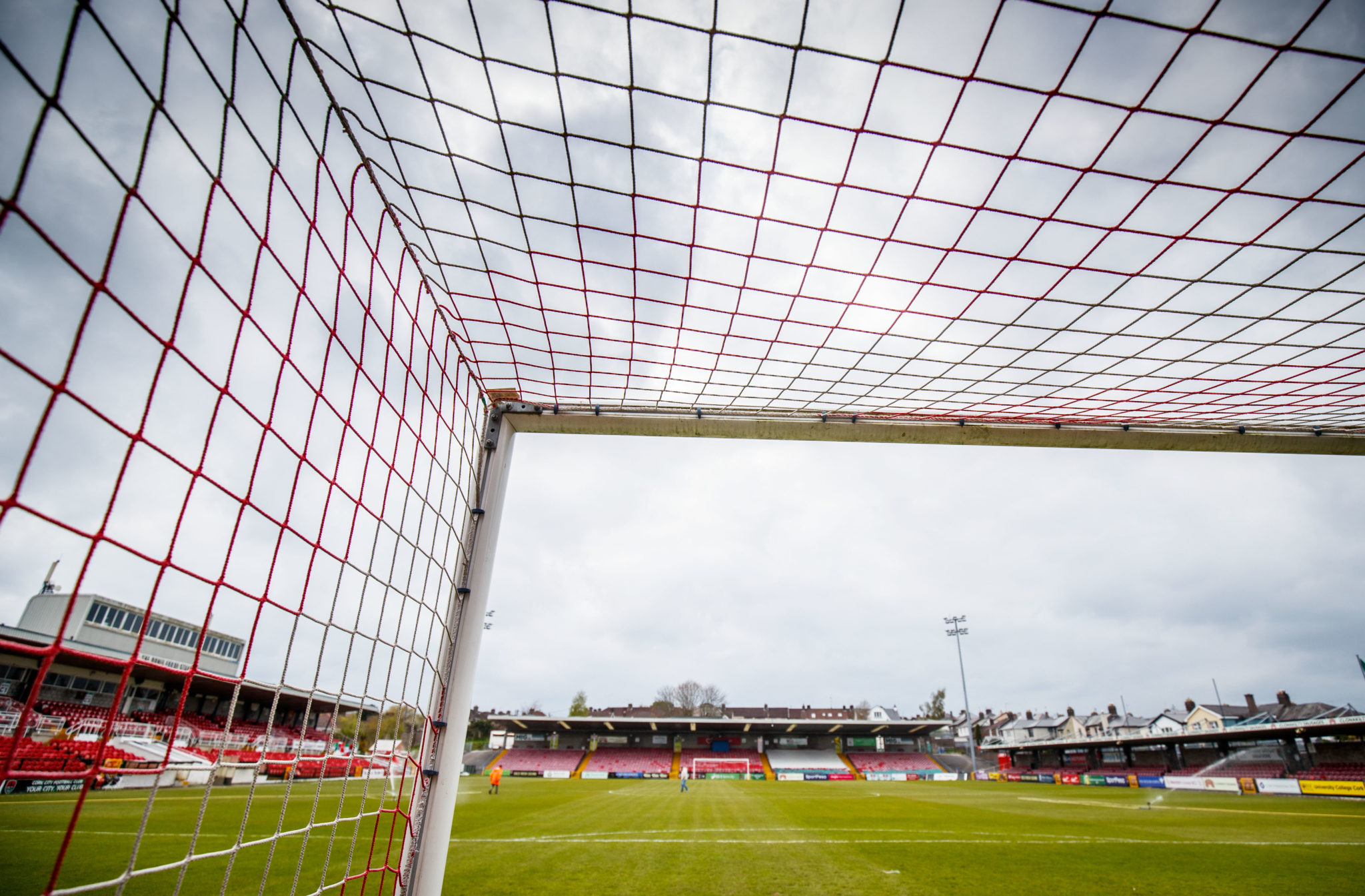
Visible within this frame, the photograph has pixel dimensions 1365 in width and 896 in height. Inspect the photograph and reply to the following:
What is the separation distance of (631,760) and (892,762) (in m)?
19.5

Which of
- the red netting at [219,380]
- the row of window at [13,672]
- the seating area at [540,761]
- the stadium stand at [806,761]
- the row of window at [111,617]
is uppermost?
the row of window at [111,617]

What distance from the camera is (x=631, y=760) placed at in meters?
42.1

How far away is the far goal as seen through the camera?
128ft

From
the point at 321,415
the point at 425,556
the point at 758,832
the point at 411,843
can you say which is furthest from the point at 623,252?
the point at 758,832

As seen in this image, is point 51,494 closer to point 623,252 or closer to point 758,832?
point 623,252

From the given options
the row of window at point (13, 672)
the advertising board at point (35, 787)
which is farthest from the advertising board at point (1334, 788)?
the row of window at point (13, 672)

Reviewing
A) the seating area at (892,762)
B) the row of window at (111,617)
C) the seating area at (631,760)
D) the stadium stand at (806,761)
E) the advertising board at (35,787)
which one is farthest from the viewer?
the seating area at (892,762)

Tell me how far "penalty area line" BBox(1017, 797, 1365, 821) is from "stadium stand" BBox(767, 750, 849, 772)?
23.5m

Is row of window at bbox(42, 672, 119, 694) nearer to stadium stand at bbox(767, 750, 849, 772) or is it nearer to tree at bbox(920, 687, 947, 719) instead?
stadium stand at bbox(767, 750, 849, 772)

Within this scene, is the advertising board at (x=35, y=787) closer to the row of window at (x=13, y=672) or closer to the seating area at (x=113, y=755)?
the seating area at (x=113, y=755)

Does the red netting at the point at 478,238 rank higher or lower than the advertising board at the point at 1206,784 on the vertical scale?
higher

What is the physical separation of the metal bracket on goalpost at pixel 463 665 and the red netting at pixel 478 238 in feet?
0.39

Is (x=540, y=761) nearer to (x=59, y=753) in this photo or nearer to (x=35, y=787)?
(x=35, y=787)

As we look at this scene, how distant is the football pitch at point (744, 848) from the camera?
19.2ft
